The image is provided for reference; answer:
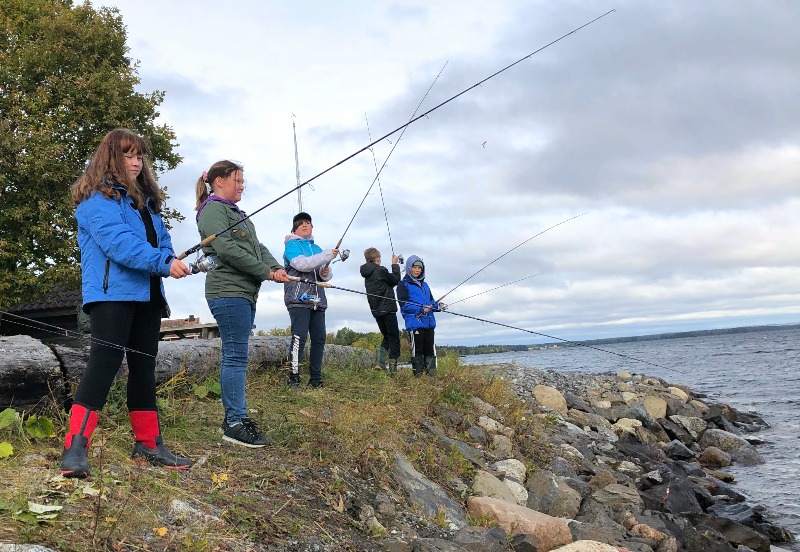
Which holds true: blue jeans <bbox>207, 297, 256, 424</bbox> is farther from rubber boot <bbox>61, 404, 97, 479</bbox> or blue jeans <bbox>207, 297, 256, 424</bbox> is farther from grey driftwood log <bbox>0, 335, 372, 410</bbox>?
grey driftwood log <bbox>0, 335, 372, 410</bbox>

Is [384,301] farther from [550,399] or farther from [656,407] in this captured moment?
[656,407]

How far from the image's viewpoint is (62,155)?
16.9 meters

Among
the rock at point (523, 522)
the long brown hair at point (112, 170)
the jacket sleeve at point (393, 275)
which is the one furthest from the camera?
the jacket sleeve at point (393, 275)

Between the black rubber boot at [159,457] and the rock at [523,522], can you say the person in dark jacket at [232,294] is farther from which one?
the rock at [523,522]

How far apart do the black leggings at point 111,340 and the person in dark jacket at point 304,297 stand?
2.90 meters

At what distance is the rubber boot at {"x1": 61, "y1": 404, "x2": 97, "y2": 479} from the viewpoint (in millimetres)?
3586

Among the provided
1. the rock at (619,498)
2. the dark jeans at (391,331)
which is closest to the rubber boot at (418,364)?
the dark jeans at (391,331)

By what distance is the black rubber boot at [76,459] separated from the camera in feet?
11.7

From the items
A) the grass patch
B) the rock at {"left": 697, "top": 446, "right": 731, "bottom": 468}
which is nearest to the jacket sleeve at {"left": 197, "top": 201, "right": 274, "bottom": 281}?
the grass patch

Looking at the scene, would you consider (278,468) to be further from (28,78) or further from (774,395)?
(774,395)

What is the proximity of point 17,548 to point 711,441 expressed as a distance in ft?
41.9

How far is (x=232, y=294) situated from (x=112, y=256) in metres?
1.12

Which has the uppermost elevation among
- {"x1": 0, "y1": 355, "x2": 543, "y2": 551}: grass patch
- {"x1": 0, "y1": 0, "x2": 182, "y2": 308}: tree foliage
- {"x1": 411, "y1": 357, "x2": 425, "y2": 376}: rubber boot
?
{"x1": 0, "y1": 0, "x2": 182, "y2": 308}: tree foliage

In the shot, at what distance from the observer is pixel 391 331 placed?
32.4 ft
